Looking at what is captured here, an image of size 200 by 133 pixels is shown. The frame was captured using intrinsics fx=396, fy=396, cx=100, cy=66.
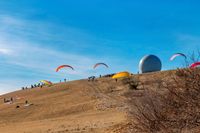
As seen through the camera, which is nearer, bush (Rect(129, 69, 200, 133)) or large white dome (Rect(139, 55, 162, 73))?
bush (Rect(129, 69, 200, 133))

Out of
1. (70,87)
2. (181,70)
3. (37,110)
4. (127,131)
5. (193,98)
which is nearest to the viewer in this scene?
(193,98)

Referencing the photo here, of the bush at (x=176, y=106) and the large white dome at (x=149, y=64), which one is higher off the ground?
the large white dome at (x=149, y=64)

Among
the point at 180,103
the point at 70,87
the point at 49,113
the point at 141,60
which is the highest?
the point at 141,60

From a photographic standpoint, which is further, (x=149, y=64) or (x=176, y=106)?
(x=149, y=64)

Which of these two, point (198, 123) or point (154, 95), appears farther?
point (154, 95)

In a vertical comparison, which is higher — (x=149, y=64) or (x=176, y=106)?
(x=149, y=64)

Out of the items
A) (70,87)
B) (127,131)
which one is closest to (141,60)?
(70,87)

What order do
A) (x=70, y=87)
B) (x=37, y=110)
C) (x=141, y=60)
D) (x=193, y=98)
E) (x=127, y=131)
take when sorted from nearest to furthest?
(x=193, y=98)
(x=127, y=131)
(x=37, y=110)
(x=70, y=87)
(x=141, y=60)

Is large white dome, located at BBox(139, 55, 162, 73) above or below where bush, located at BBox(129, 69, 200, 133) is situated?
above

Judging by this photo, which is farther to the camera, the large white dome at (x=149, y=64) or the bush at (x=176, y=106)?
the large white dome at (x=149, y=64)

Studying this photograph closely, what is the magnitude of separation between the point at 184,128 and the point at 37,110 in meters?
43.3

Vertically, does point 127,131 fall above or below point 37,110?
below

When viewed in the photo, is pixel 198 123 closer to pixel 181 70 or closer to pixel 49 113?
pixel 181 70

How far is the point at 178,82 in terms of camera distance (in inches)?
375
